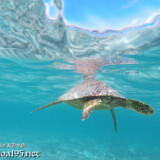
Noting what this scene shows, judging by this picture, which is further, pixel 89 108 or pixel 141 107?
pixel 89 108

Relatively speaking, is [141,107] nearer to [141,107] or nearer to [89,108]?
[141,107]

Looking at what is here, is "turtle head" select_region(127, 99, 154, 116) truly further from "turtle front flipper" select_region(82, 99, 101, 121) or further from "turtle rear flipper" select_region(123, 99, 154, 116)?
"turtle front flipper" select_region(82, 99, 101, 121)

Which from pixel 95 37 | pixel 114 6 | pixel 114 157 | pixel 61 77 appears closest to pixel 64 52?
pixel 95 37

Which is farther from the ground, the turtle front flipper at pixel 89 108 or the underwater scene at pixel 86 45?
the underwater scene at pixel 86 45

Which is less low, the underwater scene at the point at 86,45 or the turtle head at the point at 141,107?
the underwater scene at the point at 86,45

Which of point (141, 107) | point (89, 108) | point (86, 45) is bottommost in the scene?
point (141, 107)

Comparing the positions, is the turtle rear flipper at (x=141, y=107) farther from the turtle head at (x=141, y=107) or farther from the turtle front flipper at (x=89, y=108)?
the turtle front flipper at (x=89, y=108)

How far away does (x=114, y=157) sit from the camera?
20609mm

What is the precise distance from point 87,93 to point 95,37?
6.81m

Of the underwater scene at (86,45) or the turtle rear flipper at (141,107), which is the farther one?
the underwater scene at (86,45)

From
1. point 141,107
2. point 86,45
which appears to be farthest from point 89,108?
point 86,45

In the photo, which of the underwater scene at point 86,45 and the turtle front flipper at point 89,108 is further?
the underwater scene at point 86,45

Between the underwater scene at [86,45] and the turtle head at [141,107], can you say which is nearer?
the turtle head at [141,107]

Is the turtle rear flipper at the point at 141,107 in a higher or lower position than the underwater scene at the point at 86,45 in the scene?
lower
